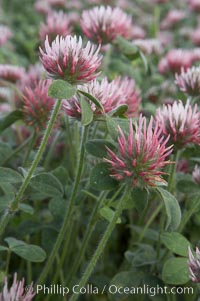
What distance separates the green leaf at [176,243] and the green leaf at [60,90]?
0.52 m

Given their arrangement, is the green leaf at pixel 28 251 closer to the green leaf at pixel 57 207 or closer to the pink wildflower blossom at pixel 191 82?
the green leaf at pixel 57 207

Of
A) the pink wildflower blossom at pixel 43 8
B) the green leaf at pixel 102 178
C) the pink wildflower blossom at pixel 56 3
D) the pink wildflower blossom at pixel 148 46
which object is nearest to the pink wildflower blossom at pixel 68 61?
the green leaf at pixel 102 178

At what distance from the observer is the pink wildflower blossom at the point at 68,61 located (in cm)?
128

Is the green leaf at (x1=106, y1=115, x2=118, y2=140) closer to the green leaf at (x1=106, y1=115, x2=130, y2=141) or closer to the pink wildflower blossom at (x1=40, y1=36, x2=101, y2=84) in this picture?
the green leaf at (x1=106, y1=115, x2=130, y2=141)

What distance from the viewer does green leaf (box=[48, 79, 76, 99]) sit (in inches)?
46.4

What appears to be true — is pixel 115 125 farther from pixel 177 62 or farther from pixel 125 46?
pixel 177 62

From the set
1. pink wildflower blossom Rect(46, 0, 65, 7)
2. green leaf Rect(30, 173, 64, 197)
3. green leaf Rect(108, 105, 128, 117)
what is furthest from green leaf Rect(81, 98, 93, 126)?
pink wildflower blossom Rect(46, 0, 65, 7)

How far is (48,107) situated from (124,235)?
755 millimetres

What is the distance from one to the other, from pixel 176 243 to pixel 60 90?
56 cm

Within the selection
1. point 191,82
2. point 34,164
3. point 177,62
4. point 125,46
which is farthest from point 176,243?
point 177,62

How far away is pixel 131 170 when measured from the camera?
1.24 metres

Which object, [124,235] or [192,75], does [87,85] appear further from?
[124,235]

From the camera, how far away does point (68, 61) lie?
1.28m

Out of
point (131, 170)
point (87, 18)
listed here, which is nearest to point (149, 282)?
point (131, 170)
